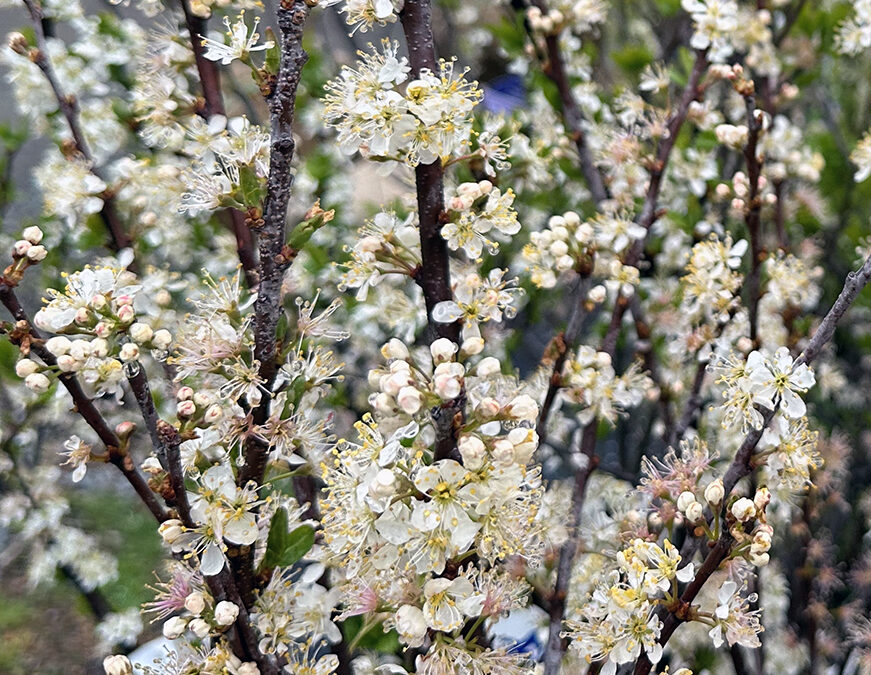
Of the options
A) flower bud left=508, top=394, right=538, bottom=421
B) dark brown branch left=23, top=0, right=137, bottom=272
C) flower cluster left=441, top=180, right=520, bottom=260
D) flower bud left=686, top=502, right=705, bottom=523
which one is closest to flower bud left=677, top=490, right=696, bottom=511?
flower bud left=686, top=502, right=705, bottom=523

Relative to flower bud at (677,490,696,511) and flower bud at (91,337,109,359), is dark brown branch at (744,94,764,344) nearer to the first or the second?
flower bud at (677,490,696,511)

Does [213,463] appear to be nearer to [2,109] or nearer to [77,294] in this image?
[77,294]

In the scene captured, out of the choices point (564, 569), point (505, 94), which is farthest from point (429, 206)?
point (505, 94)

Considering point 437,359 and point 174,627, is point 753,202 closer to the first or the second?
point 437,359

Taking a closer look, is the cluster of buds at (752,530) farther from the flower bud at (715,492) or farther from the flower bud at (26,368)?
the flower bud at (26,368)

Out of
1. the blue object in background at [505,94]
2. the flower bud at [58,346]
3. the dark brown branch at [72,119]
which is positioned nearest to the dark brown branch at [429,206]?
the flower bud at [58,346]

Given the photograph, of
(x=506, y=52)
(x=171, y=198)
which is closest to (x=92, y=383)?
(x=171, y=198)
